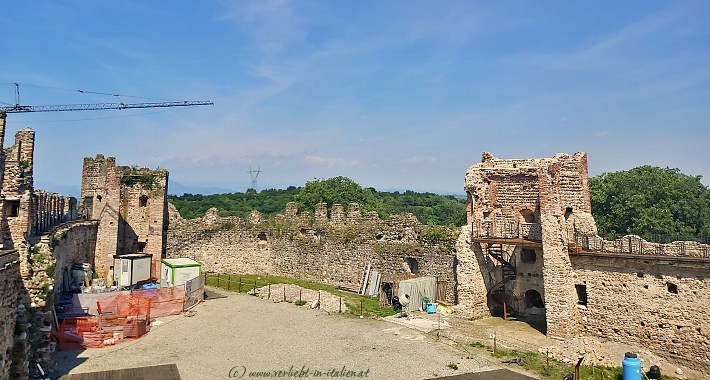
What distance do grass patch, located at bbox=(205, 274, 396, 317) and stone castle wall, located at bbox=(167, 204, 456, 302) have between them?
0.73m

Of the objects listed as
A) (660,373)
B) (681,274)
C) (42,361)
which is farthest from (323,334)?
(681,274)

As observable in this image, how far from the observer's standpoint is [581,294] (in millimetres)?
20172

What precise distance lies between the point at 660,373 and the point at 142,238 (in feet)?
89.6

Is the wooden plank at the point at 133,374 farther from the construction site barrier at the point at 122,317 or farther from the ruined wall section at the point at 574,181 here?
the ruined wall section at the point at 574,181

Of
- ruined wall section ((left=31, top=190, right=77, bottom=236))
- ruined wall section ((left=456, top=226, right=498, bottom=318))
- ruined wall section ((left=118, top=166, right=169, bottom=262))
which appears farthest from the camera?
ruined wall section ((left=118, top=166, right=169, bottom=262))

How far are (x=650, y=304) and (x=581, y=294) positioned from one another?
2622 mm

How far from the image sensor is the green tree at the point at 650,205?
128 ft

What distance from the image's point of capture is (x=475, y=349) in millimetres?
17453

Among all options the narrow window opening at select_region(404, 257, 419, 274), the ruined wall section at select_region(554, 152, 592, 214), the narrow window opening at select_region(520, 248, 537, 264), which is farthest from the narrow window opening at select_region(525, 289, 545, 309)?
the narrow window opening at select_region(404, 257, 419, 274)

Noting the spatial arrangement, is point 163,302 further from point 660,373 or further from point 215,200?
point 215,200

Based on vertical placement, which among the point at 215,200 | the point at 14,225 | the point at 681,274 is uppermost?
the point at 215,200

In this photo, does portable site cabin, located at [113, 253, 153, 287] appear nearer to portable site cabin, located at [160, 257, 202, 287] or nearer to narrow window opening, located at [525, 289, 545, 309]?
portable site cabin, located at [160, 257, 202, 287]

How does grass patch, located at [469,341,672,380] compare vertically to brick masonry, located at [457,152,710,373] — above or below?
below

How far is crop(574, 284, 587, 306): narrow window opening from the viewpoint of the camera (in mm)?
20000
